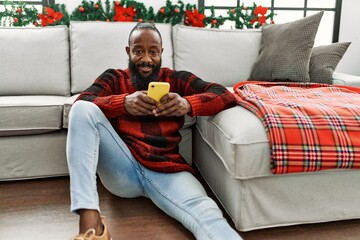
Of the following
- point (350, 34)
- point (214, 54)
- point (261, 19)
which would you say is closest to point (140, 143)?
point (214, 54)

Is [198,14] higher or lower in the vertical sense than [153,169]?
higher

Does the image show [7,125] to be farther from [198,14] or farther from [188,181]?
[198,14]

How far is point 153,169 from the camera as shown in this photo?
1342 millimetres

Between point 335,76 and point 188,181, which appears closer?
point 188,181

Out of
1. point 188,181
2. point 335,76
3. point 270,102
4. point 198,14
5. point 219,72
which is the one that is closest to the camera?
point 188,181

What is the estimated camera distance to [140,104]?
1267mm

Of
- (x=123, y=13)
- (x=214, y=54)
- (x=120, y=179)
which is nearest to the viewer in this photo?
(x=120, y=179)

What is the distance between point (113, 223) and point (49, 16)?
1.76 metres

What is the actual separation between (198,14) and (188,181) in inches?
68.8

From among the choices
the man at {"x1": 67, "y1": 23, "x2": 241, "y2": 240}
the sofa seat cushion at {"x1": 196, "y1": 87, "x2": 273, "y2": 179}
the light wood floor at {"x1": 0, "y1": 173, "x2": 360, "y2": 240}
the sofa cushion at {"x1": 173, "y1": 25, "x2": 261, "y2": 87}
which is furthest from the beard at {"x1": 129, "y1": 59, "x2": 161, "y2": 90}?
the sofa cushion at {"x1": 173, "y1": 25, "x2": 261, "y2": 87}

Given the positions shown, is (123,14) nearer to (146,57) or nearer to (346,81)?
(146,57)

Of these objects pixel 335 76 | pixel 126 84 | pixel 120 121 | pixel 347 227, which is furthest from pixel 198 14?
pixel 347 227

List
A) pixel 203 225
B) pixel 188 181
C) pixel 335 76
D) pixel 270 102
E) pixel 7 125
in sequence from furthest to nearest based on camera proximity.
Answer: pixel 335 76 → pixel 7 125 → pixel 270 102 → pixel 188 181 → pixel 203 225

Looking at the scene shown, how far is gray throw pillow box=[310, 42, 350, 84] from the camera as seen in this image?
2.09 meters
